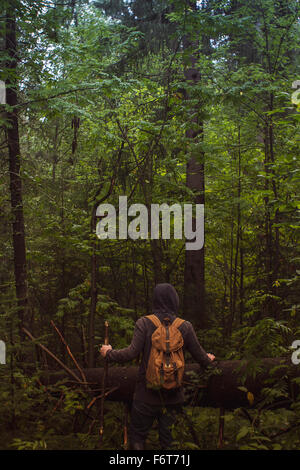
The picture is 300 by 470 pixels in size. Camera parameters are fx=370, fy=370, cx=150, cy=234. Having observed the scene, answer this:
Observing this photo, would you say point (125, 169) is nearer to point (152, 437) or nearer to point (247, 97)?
point (247, 97)

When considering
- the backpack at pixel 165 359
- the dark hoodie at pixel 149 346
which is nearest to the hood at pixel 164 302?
the dark hoodie at pixel 149 346

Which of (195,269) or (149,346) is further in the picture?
(195,269)

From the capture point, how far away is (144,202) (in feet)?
27.3

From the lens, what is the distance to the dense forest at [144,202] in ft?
15.8

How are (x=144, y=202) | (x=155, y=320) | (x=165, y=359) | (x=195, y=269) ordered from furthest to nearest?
(x=195, y=269) < (x=144, y=202) < (x=155, y=320) < (x=165, y=359)

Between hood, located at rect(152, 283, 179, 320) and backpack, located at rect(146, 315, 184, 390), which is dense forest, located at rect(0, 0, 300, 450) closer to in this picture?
backpack, located at rect(146, 315, 184, 390)

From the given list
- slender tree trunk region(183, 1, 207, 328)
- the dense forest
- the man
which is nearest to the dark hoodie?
the man

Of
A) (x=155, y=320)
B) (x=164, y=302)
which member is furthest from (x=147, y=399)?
(x=164, y=302)

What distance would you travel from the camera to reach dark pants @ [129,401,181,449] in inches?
141

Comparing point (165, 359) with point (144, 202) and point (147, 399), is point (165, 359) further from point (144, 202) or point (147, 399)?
point (144, 202)

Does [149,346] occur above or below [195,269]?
below

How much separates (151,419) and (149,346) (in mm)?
712

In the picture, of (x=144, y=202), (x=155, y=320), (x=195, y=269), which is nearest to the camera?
(x=155, y=320)
